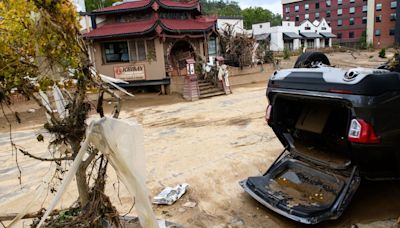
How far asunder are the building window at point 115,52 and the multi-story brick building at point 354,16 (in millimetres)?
41425

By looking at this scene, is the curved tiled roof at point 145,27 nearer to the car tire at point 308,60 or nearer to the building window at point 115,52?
the building window at point 115,52

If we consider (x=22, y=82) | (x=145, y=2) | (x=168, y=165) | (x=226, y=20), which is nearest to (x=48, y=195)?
(x=168, y=165)

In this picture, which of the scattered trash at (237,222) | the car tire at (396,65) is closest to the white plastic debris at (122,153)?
the scattered trash at (237,222)

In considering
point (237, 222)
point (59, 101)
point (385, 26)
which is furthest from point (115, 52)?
point (385, 26)

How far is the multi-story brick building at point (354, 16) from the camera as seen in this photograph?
47.0m

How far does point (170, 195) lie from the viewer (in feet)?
14.9

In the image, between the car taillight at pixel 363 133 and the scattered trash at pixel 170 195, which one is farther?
the scattered trash at pixel 170 195

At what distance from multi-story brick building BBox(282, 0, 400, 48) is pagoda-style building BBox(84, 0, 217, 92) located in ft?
127

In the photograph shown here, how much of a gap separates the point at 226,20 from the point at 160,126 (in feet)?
61.9

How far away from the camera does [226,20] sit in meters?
26.3

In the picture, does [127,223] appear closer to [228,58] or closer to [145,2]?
[145,2]

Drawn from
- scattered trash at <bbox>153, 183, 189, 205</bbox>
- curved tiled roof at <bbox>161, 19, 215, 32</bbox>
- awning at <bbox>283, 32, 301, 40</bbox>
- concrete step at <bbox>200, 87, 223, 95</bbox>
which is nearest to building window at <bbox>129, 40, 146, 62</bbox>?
curved tiled roof at <bbox>161, 19, 215, 32</bbox>

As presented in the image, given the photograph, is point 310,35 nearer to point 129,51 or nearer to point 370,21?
point 370,21

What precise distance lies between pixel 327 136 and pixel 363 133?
1263 millimetres
